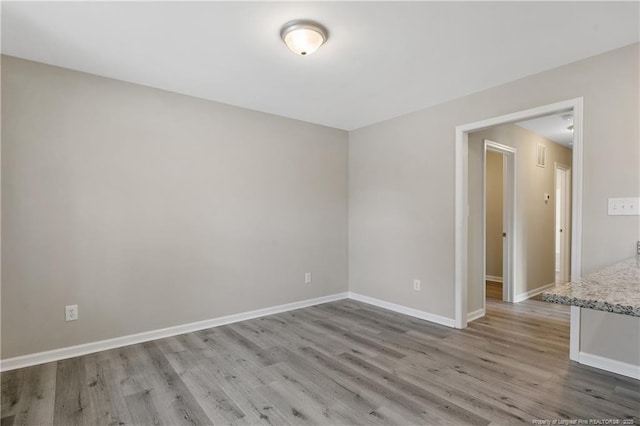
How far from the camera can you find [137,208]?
3039 millimetres

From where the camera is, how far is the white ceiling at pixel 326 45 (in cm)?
199

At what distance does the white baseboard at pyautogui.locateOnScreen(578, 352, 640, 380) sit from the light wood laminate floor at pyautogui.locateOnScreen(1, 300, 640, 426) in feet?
0.23

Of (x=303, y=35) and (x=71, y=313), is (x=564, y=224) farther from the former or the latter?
(x=71, y=313)

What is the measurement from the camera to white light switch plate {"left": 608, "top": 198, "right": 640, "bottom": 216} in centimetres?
232

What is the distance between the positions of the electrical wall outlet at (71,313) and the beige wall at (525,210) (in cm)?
385

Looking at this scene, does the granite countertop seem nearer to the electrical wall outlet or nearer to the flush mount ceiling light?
the flush mount ceiling light

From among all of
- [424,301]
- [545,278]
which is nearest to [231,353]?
[424,301]

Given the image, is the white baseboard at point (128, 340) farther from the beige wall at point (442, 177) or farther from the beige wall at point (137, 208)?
the beige wall at point (442, 177)

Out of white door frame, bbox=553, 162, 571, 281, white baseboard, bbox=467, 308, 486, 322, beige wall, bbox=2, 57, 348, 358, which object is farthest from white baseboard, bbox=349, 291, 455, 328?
white door frame, bbox=553, 162, 571, 281

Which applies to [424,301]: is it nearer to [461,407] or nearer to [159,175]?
[461,407]

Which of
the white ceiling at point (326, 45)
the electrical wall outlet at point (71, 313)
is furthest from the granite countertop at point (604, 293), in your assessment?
the electrical wall outlet at point (71, 313)

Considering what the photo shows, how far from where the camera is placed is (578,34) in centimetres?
223

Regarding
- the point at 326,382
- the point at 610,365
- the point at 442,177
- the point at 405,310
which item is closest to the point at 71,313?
the point at 326,382

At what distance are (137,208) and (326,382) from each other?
227 centimetres
